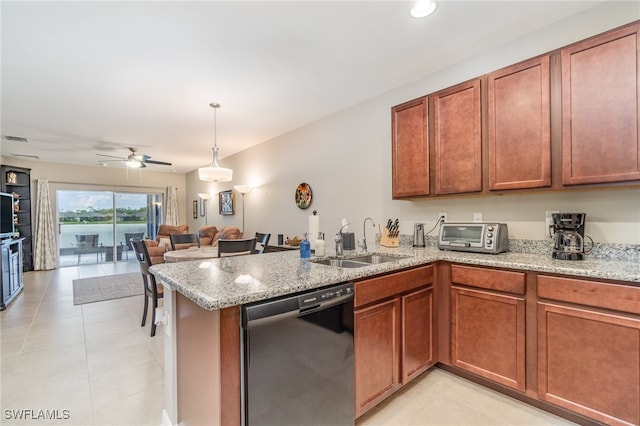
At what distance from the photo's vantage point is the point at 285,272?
1.65 m

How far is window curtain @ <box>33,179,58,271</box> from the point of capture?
21.9 feet

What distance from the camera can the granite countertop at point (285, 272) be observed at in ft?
4.08

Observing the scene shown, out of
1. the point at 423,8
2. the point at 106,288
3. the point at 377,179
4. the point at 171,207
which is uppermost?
the point at 423,8

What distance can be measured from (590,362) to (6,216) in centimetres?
701

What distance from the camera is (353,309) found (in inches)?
63.0

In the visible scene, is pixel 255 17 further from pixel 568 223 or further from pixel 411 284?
pixel 568 223

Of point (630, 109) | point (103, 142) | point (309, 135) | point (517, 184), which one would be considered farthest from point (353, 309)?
point (103, 142)

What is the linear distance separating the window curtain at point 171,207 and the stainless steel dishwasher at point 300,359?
338 inches

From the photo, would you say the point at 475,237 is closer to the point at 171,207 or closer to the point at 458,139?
the point at 458,139

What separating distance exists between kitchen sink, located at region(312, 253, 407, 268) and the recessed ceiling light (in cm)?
175

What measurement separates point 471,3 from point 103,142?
6.00 meters

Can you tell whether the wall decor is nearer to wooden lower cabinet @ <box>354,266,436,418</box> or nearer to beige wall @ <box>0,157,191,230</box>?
beige wall @ <box>0,157,191,230</box>

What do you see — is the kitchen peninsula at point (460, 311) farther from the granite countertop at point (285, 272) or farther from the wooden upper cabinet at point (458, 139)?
the wooden upper cabinet at point (458, 139)

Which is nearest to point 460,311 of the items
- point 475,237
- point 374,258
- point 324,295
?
point 475,237
